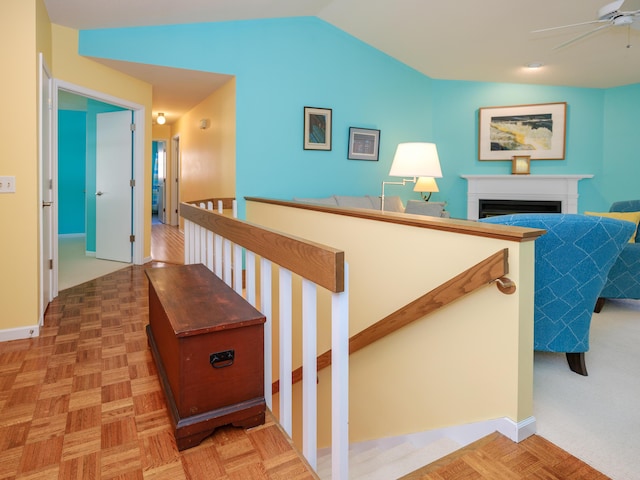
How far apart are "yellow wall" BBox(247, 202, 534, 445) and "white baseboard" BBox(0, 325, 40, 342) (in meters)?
1.91

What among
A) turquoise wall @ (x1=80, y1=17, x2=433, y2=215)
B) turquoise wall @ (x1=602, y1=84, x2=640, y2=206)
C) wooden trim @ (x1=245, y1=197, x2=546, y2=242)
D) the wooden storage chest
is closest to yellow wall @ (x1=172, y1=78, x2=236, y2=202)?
turquoise wall @ (x1=80, y1=17, x2=433, y2=215)

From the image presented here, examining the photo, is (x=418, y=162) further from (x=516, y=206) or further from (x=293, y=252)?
(x=516, y=206)

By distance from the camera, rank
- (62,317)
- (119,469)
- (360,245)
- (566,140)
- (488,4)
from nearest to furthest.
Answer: (119,469) → (360,245) → (62,317) → (488,4) → (566,140)

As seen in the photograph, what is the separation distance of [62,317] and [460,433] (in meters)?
2.62

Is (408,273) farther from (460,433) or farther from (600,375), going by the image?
(600,375)

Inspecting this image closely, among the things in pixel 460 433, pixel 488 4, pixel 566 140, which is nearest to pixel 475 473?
pixel 460 433

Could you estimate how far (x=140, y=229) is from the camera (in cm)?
488

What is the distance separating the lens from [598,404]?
1.78 metres

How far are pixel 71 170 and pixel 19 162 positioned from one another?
5517mm

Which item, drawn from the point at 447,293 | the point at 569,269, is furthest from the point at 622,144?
the point at 447,293

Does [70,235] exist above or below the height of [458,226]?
below

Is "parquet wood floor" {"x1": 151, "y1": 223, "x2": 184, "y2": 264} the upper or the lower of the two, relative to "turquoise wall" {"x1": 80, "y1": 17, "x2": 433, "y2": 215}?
lower

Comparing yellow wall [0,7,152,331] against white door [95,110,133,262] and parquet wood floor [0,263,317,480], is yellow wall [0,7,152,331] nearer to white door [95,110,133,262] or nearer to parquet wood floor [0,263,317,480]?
parquet wood floor [0,263,317,480]

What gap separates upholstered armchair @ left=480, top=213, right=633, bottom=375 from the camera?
1.77m
